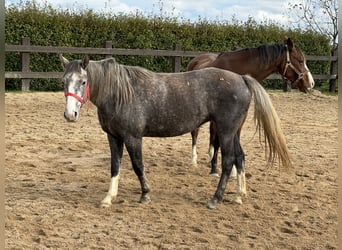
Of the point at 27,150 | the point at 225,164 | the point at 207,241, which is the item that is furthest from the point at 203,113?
the point at 27,150

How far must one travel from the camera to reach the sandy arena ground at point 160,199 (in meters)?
3.60

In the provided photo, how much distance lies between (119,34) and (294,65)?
32.2ft

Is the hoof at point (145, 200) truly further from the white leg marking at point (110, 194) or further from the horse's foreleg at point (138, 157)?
the white leg marking at point (110, 194)

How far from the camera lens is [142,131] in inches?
171

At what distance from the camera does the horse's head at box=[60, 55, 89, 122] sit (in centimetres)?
385

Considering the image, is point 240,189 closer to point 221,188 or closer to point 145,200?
point 221,188

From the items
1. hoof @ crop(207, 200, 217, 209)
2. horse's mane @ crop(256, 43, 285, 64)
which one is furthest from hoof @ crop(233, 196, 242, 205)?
horse's mane @ crop(256, 43, 285, 64)

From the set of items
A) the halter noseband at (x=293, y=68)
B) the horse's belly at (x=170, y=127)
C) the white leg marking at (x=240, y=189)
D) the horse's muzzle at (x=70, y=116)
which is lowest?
the white leg marking at (x=240, y=189)

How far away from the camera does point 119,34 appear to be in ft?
48.9

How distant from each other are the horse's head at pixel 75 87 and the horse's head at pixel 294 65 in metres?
2.84

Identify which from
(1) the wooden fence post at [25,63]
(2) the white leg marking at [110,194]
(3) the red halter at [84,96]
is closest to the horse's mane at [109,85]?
(3) the red halter at [84,96]

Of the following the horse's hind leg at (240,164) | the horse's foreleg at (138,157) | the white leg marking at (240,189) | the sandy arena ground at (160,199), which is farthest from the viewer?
the horse's hind leg at (240,164)

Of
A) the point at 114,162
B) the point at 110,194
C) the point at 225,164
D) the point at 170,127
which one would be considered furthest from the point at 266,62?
the point at 110,194

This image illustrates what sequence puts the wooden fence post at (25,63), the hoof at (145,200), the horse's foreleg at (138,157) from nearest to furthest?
the horse's foreleg at (138,157) → the hoof at (145,200) → the wooden fence post at (25,63)
